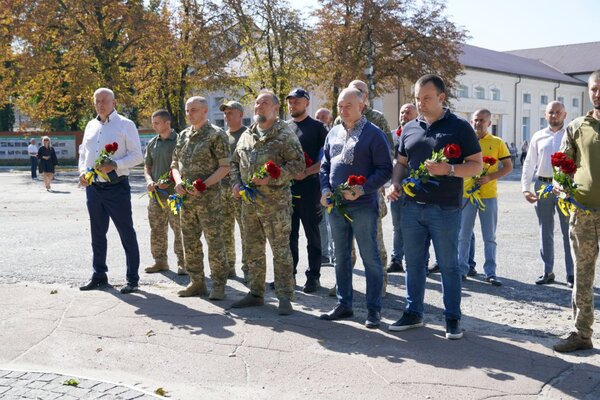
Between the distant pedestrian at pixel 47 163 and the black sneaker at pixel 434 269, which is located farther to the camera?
the distant pedestrian at pixel 47 163

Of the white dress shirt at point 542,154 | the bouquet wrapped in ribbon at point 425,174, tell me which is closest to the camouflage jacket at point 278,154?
the bouquet wrapped in ribbon at point 425,174

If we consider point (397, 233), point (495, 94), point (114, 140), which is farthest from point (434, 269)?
point (495, 94)

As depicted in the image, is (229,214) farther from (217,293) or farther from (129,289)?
(129,289)

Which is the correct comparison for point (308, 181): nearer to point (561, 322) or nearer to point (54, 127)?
point (561, 322)

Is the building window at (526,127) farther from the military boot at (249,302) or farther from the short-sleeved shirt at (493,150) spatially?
the military boot at (249,302)

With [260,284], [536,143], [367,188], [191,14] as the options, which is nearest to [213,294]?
[260,284]

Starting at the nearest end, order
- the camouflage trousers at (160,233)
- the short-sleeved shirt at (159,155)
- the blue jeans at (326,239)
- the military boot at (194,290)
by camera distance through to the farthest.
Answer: the military boot at (194,290) < the short-sleeved shirt at (159,155) < the camouflage trousers at (160,233) < the blue jeans at (326,239)

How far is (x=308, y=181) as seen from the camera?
7367 millimetres

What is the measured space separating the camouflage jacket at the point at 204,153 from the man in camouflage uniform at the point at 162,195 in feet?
4.94

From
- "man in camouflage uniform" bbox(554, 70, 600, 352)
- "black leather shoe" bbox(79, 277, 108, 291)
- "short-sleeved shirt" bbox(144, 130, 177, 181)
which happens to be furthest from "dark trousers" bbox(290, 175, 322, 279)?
"man in camouflage uniform" bbox(554, 70, 600, 352)

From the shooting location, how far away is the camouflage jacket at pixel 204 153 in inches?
271

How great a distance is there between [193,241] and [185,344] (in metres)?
1.78

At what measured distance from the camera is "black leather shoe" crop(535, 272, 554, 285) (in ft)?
25.1

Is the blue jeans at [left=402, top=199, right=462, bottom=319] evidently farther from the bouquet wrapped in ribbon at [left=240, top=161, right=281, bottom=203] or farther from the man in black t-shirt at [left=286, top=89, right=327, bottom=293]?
the man in black t-shirt at [left=286, top=89, right=327, bottom=293]
